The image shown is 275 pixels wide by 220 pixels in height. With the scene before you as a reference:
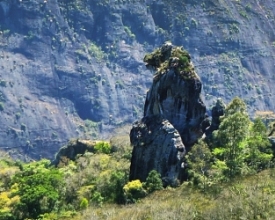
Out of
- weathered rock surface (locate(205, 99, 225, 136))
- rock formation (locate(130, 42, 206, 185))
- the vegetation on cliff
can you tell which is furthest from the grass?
the vegetation on cliff

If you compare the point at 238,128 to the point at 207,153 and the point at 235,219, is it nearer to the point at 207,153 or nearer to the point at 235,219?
the point at 207,153

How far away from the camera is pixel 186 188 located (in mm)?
57219

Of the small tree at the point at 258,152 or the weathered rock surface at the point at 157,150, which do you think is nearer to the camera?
the small tree at the point at 258,152

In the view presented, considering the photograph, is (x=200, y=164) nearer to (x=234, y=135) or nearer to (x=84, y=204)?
(x=234, y=135)

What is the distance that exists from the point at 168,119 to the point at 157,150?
6289mm

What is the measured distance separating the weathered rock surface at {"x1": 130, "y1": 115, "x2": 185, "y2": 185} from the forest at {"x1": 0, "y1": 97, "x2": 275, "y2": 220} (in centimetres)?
193

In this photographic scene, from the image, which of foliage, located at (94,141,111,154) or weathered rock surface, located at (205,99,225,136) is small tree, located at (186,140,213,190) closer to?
weathered rock surface, located at (205,99,225,136)

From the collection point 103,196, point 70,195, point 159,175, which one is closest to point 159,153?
point 159,175

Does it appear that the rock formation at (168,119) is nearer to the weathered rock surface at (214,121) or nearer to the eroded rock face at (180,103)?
the eroded rock face at (180,103)

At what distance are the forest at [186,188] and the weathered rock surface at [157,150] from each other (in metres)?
1.93

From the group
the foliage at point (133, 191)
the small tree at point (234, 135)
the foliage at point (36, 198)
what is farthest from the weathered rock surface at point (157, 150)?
the foliage at point (36, 198)

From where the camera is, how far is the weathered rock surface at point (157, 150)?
2707 inches

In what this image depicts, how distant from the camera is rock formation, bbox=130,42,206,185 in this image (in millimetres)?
69625

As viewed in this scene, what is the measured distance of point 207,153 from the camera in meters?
61.3
